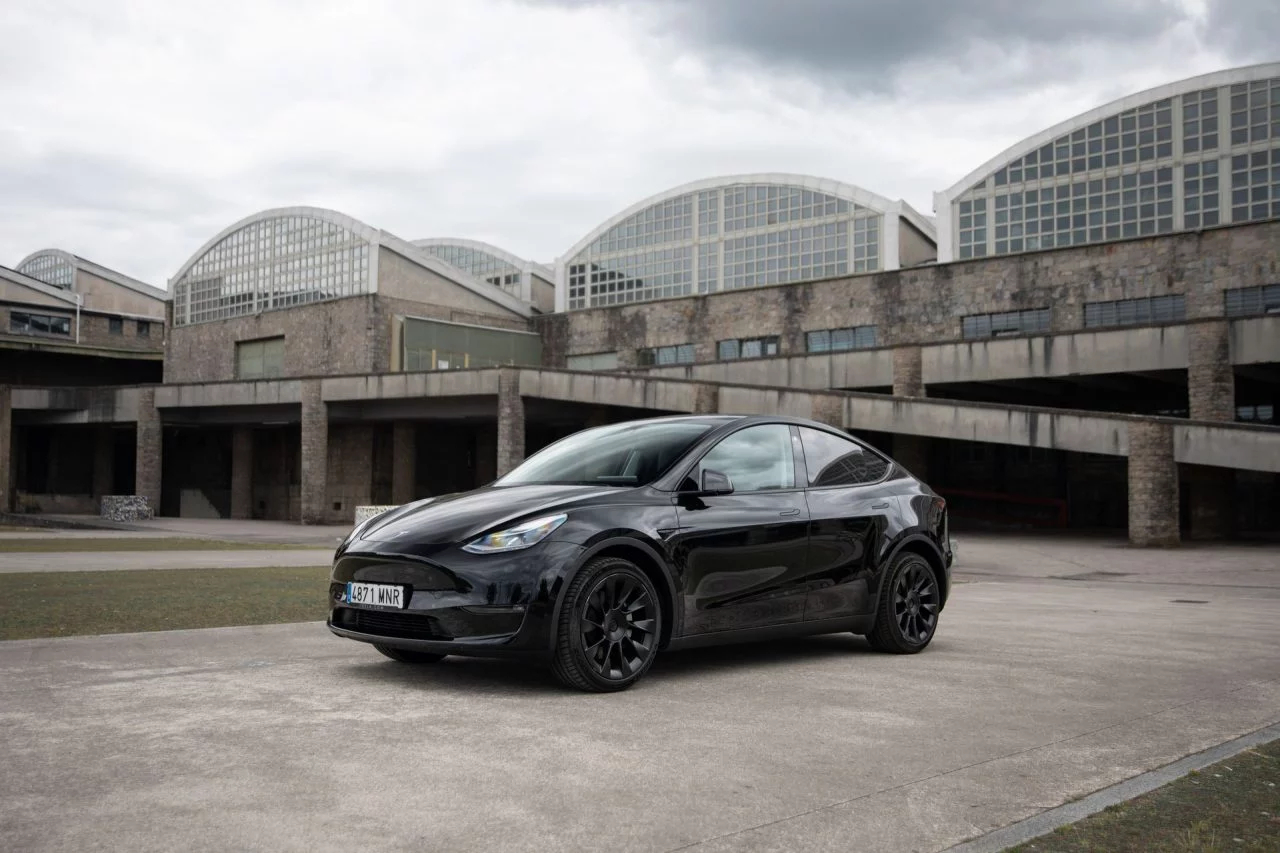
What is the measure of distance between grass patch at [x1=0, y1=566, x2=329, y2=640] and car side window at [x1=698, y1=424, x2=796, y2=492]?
383 cm

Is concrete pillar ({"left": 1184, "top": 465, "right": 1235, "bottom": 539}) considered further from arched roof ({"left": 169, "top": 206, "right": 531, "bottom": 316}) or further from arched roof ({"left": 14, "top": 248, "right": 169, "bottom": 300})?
arched roof ({"left": 14, "top": 248, "right": 169, "bottom": 300})

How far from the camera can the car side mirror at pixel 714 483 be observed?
5.93m

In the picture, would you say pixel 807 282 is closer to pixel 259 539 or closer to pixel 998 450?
pixel 998 450

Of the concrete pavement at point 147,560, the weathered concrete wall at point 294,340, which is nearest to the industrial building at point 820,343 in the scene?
the weathered concrete wall at point 294,340

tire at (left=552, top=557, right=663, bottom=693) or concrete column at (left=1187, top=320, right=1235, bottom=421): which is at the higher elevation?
concrete column at (left=1187, top=320, right=1235, bottom=421)

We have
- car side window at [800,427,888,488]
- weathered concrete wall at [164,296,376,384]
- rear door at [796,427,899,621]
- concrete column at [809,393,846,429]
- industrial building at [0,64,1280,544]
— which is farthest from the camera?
weathered concrete wall at [164,296,376,384]

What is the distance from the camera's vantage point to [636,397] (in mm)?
34031

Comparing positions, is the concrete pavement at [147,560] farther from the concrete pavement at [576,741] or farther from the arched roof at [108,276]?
the arched roof at [108,276]

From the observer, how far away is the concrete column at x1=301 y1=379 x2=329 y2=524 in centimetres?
4150

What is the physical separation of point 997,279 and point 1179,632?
109 feet

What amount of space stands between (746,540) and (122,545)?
713 inches

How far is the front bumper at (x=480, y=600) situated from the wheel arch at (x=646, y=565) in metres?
0.06

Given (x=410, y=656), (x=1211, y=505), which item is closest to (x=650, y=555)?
(x=410, y=656)

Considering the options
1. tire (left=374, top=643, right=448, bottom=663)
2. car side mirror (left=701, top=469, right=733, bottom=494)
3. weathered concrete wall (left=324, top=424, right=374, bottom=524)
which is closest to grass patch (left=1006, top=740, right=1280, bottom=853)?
car side mirror (left=701, top=469, right=733, bottom=494)
